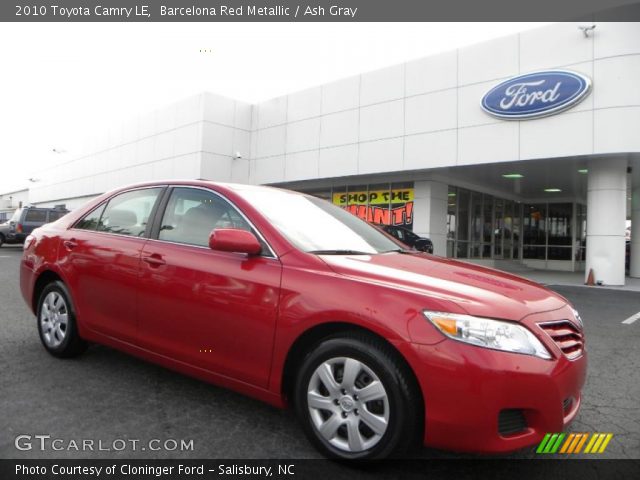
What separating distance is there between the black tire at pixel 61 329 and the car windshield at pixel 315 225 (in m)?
1.90

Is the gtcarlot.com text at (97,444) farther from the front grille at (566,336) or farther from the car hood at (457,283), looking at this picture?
the front grille at (566,336)

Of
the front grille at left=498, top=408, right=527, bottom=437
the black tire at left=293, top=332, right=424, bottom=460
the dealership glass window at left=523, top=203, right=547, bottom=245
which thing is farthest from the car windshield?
the dealership glass window at left=523, top=203, right=547, bottom=245

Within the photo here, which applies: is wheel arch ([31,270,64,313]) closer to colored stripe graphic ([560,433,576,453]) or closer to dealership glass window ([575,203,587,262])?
colored stripe graphic ([560,433,576,453])

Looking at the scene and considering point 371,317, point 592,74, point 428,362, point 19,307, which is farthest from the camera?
point 592,74

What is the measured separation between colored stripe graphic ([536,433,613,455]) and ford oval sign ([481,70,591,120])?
11.8 m

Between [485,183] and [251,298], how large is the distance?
17.9 m

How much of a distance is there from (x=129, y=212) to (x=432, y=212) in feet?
47.5

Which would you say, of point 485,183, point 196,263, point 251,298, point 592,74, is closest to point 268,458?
point 251,298

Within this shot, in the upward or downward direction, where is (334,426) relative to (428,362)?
downward

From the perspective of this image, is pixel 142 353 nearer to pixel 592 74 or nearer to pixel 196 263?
pixel 196 263

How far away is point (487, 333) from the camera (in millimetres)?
2090

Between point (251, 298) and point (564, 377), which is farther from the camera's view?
point (251, 298)

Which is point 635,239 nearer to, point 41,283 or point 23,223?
point 41,283

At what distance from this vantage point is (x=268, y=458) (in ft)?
7.94
